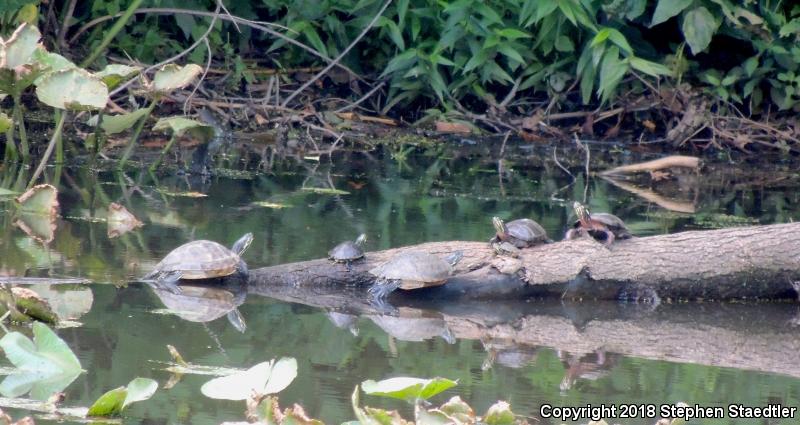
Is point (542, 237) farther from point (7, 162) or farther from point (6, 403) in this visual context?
point (7, 162)

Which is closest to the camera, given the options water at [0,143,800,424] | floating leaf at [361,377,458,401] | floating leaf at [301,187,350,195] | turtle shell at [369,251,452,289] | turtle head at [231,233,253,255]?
floating leaf at [361,377,458,401]

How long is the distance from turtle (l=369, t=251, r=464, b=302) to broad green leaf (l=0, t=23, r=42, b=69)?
201cm

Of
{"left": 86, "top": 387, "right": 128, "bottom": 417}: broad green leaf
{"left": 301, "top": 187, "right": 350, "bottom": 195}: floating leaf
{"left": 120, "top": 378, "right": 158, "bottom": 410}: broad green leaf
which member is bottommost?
{"left": 301, "top": 187, "right": 350, "bottom": 195}: floating leaf

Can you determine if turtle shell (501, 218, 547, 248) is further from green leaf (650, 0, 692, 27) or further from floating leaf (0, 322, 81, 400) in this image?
green leaf (650, 0, 692, 27)

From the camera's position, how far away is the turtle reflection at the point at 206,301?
3724mm

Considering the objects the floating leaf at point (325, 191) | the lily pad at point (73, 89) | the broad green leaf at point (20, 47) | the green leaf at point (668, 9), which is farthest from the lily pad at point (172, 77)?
the green leaf at point (668, 9)

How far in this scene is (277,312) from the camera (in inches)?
152

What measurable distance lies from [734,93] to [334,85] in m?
3.38

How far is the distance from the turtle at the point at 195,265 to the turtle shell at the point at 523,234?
3.55 feet

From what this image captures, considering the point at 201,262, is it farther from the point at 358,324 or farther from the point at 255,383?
the point at 255,383

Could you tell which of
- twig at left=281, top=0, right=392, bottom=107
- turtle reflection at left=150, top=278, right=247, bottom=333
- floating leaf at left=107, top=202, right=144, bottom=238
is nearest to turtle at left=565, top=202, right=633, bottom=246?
turtle reflection at left=150, top=278, right=247, bottom=333

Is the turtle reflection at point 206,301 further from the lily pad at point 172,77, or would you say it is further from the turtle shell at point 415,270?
the lily pad at point 172,77

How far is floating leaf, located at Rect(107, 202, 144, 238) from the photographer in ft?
16.4

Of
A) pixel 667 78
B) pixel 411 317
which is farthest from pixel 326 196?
pixel 667 78
